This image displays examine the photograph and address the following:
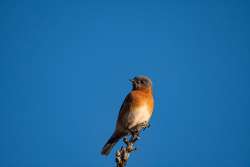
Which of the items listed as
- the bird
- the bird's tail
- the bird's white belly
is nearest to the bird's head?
the bird

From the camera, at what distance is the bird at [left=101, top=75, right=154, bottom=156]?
9.56m

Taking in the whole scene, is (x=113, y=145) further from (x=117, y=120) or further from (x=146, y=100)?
(x=146, y=100)

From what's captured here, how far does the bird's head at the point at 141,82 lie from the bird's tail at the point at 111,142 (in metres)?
1.31

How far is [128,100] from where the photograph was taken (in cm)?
985

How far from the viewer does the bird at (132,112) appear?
9562 mm

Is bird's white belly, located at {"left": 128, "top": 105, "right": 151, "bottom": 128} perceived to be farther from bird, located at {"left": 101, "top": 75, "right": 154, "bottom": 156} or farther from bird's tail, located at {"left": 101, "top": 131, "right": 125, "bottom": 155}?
bird's tail, located at {"left": 101, "top": 131, "right": 125, "bottom": 155}

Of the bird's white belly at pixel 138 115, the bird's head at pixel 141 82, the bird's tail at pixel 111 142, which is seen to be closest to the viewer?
the bird's white belly at pixel 138 115

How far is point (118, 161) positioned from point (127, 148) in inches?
22.8

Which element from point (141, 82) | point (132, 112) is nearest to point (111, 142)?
point (132, 112)

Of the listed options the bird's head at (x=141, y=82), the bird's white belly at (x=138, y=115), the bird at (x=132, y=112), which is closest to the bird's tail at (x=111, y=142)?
the bird at (x=132, y=112)

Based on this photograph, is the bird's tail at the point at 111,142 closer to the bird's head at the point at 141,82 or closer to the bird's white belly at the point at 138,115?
the bird's white belly at the point at 138,115

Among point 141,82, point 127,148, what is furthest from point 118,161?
point 141,82

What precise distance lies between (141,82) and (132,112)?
1255mm

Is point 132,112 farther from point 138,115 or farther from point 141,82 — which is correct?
point 141,82
